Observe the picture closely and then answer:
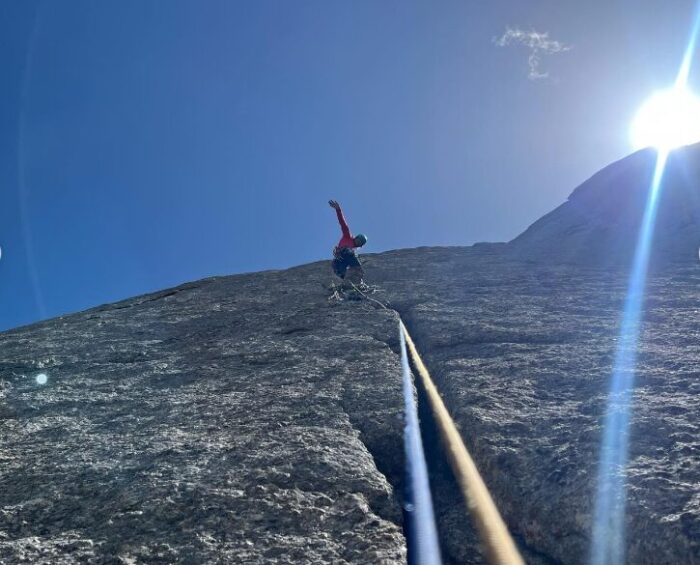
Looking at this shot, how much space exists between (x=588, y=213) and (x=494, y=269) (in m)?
10.9

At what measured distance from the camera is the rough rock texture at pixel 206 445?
4.09 meters

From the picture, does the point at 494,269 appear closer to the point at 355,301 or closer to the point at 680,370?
the point at 355,301

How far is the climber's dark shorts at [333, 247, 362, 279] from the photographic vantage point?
13719 mm

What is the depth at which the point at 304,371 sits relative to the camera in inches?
307

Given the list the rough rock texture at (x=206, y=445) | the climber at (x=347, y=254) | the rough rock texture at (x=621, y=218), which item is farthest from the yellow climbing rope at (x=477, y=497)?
the rough rock texture at (x=621, y=218)

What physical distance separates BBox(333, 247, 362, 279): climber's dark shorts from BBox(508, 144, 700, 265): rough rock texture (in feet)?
22.5

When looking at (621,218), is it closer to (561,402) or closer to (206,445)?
(561,402)

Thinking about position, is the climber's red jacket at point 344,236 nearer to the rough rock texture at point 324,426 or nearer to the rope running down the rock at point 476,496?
the rough rock texture at point 324,426

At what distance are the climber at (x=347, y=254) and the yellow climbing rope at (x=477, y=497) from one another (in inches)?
285

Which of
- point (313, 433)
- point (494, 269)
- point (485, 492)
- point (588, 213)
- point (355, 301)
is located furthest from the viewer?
point (588, 213)

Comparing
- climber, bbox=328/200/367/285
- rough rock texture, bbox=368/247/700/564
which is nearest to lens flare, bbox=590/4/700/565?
rough rock texture, bbox=368/247/700/564

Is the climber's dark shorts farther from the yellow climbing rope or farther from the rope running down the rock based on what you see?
the yellow climbing rope

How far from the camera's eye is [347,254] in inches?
540

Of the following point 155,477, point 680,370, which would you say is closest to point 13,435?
point 155,477
